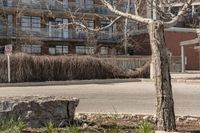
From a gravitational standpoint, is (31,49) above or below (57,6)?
below

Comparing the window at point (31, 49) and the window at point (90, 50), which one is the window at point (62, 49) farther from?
the window at point (31, 49)

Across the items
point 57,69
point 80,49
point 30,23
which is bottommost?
point 57,69

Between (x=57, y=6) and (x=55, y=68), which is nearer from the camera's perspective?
(x=57, y=6)

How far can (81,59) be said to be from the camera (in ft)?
130

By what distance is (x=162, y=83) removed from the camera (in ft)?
26.4

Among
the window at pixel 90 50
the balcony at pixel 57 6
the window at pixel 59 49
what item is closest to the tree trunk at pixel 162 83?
the balcony at pixel 57 6

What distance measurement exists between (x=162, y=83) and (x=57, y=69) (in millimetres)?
30832

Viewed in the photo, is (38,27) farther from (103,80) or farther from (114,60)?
(103,80)

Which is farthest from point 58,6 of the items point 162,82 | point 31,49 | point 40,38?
point 40,38

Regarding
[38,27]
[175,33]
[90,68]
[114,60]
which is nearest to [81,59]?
[90,68]

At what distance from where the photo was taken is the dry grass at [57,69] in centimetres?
3634

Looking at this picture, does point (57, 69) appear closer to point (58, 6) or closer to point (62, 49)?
point (58, 6)

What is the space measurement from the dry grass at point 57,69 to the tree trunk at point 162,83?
94.9 feet

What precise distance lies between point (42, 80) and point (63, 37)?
26301 mm
